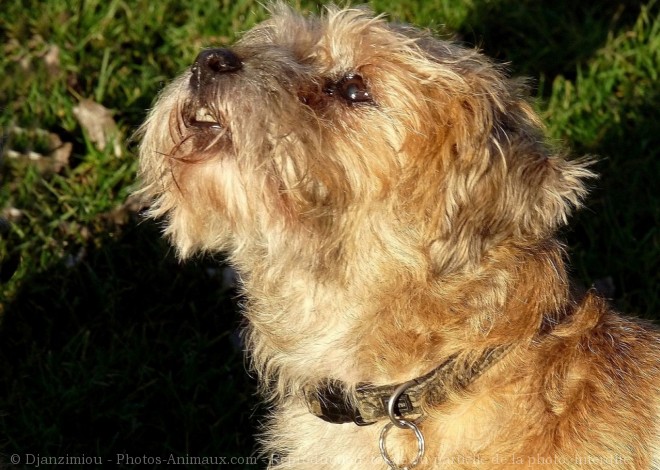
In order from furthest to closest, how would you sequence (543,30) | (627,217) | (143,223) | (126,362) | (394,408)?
(543,30)
(627,217)
(143,223)
(126,362)
(394,408)

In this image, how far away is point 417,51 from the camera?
3.51 metres

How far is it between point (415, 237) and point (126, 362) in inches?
86.8

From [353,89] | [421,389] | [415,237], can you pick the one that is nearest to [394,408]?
[421,389]

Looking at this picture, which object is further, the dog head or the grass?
the grass

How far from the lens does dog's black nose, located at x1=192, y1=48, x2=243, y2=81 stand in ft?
11.1

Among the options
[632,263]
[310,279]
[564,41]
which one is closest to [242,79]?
[310,279]

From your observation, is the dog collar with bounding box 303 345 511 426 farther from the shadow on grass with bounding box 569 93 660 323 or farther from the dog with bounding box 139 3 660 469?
the shadow on grass with bounding box 569 93 660 323

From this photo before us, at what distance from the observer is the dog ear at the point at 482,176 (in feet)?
10.9

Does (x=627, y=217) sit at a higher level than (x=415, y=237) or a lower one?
lower

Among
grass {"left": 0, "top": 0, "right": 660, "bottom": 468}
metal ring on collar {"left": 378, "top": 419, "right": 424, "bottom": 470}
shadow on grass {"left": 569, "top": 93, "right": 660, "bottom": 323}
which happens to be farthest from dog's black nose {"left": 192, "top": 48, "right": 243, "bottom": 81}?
shadow on grass {"left": 569, "top": 93, "right": 660, "bottom": 323}

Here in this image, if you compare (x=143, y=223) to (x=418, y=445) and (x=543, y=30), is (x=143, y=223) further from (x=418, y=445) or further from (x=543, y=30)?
(x=543, y=30)

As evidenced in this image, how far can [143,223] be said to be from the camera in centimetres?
555

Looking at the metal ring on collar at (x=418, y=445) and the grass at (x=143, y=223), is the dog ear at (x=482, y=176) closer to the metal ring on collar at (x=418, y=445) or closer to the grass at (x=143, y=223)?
the metal ring on collar at (x=418, y=445)

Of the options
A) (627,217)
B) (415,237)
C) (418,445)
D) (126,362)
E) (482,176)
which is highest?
(482,176)
